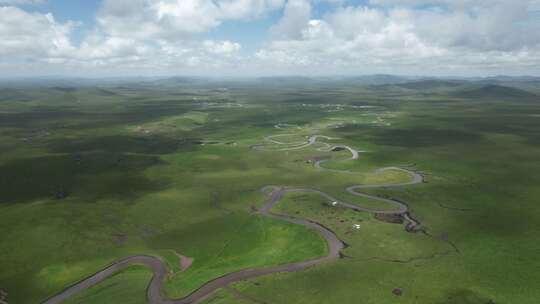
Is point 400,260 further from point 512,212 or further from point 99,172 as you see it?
point 99,172

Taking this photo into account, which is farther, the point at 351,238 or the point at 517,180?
the point at 517,180

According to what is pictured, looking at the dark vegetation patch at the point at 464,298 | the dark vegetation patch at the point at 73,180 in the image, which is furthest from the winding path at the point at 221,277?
the dark vegetation patch at the point at 73,180

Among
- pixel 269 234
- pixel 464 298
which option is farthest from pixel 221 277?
pixel 464 298

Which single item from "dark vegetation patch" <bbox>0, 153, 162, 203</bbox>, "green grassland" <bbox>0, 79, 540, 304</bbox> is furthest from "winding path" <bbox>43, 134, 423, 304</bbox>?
"dark vegetation patch" <bbox>0, 153, 162, 203</bbox>

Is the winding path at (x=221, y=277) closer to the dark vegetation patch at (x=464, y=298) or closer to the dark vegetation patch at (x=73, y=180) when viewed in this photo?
the dark vegetation patch at (x=464, y=298)

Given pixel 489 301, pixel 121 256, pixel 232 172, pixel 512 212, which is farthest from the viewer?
pixel 232 172

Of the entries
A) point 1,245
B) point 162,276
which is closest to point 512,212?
point 162,276

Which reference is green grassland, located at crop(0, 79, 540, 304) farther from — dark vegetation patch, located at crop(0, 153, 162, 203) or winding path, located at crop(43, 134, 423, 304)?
winding path, located at crop(43, 134, 423, 304)

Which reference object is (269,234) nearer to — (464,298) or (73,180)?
(464,298)
